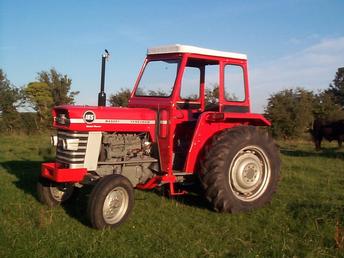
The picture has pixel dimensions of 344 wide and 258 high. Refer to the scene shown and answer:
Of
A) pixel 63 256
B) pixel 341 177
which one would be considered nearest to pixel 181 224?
pixel 63 256

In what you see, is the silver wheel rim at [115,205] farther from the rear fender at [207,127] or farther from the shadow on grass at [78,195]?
the rear fender at [207,127]

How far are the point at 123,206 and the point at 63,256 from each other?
4.77ft

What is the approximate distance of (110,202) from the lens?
5.68 m

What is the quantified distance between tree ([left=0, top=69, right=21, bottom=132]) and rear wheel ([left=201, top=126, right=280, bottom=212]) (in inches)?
825

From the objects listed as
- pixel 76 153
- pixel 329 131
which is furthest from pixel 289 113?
pixel 76 153

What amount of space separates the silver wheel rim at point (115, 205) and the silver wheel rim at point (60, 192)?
1.17 metres

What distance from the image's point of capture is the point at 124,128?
247 inches

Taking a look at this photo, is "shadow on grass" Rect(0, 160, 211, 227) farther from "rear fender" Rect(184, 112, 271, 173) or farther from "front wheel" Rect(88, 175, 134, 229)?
"rear fender" Rect(184, 112, 271, 173)

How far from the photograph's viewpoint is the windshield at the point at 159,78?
22.2ft

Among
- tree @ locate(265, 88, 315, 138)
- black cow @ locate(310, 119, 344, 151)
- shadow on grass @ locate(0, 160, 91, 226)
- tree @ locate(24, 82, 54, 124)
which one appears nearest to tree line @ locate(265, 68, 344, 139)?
tree @ locate(265, 88, 315, 138)

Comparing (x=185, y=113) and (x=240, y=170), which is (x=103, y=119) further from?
(x=240, y=170)

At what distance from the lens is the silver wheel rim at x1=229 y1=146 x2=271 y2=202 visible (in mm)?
6797

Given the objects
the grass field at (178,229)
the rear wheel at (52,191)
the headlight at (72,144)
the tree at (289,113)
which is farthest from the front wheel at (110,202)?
the tree at (289,113)

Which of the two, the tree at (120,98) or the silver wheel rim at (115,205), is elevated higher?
the tree at (120,98)
